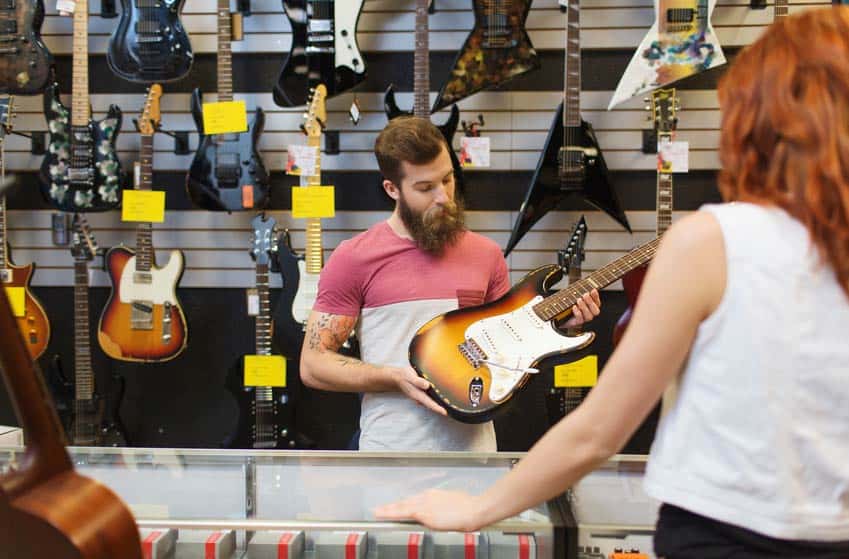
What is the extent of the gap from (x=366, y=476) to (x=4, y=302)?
2.47ft

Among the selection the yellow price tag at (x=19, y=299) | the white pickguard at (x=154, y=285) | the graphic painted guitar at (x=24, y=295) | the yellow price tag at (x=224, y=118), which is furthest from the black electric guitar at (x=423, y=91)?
the yellow price tag at (x=19, y=299)

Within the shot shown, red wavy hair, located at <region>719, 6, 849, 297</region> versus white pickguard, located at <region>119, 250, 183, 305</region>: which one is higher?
red wavy hair, located at <region>719, 6, 849, 297</region>

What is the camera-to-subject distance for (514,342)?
2.10m

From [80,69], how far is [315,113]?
1.12 m

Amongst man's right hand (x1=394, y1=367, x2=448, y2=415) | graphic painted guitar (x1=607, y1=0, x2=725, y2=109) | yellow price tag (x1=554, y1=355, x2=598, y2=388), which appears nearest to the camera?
man's right hand (x1=394, y1=367, x2=448, y2=415)

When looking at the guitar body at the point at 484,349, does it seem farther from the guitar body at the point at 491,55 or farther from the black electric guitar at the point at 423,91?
the guitar body at the point at 491,55

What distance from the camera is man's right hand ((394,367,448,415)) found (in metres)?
1.96

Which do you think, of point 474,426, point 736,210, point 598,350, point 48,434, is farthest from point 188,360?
point 736,210

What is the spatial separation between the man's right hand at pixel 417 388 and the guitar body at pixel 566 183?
5.18 feet

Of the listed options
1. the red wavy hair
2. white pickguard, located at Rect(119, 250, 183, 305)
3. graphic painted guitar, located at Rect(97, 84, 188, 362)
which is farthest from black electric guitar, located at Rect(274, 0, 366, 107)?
the red wavy hair

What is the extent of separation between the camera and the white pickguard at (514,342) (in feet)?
6.72

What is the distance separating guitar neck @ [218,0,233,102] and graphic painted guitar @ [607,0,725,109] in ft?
5.55

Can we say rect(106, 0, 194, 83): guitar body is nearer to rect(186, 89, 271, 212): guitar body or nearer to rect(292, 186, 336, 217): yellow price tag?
rect(186, 89, 271, 212): guitar body

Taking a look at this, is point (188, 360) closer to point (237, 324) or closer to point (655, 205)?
point (237, 324)
